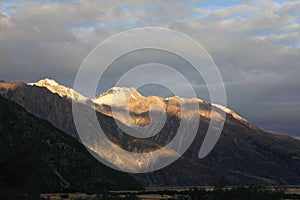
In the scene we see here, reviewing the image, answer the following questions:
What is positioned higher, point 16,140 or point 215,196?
point 16,140

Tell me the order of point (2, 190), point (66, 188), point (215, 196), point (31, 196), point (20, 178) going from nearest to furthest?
point (2, 190), point (31, 196), point (20, 178), point (215, 196), point (66, 188)

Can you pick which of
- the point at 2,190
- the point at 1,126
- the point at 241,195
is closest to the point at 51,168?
the point at 1,126

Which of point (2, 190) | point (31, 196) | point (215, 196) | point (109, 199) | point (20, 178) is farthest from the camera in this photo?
point (215, 196)

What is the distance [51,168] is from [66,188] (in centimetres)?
1326

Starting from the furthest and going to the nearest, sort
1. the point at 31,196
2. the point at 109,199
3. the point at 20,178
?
the point at 109,199
the point at 20,178
the point at 31,196

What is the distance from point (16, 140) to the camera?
189875 mm

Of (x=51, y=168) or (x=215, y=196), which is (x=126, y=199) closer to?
(x=215, y=196)

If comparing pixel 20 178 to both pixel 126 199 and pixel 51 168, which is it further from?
pixel 51 168

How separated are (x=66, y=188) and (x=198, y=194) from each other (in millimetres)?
59520

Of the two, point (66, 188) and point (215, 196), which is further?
point (66, 188)

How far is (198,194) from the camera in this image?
503 feet

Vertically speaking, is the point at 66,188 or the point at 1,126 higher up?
the point at 1,126

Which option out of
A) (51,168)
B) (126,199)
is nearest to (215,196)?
(126,199)

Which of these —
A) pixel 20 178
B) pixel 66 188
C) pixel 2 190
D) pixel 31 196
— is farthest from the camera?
pixel 66 188
